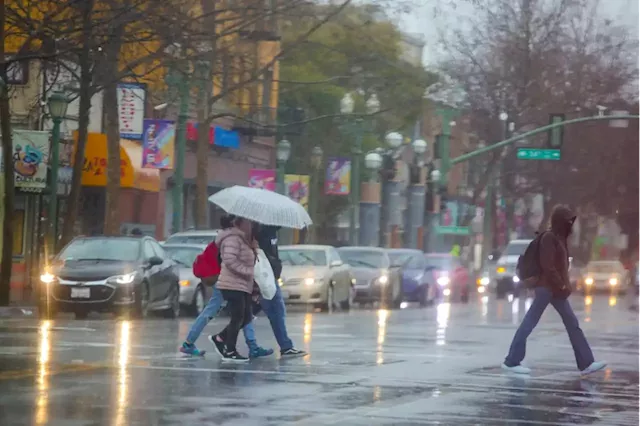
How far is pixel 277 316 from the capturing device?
56.0ft

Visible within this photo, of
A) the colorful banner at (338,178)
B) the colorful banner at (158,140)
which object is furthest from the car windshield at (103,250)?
the colorful banner at (338,178)

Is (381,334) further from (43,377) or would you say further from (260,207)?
(43,377)

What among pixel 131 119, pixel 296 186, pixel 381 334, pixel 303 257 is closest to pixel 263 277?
pixel 381 334

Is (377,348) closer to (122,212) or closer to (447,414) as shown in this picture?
(447,414)

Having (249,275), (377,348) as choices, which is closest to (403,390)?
(249,275)

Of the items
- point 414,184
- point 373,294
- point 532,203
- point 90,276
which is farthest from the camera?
point 532,203

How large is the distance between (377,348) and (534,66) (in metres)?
44.6

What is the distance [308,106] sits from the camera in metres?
65.2

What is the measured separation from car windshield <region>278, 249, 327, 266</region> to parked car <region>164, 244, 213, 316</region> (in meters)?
4.24

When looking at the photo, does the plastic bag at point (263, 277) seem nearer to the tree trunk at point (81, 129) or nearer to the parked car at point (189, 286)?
the tree trunk at point (81, 129)

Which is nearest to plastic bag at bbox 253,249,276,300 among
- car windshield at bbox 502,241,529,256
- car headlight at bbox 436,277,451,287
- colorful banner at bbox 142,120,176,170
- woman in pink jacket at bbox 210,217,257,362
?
woman in pink jacket at bbox 210,217,257,362

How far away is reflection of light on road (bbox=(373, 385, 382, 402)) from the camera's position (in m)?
12.4

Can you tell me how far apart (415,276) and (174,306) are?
52.6 feet

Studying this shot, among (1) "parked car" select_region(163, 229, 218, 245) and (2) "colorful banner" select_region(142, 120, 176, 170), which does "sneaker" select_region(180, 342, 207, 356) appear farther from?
(2) "colorful banner" select_region(142, 120, 176, 170)
